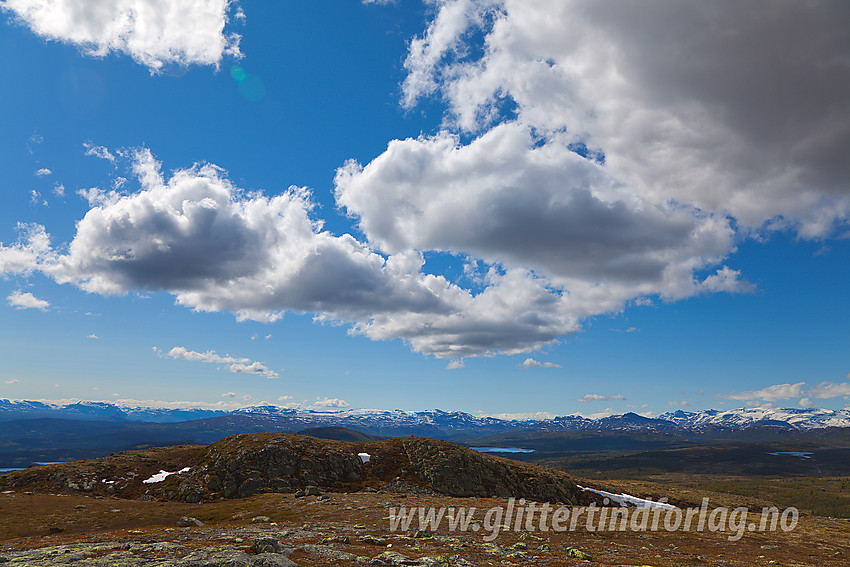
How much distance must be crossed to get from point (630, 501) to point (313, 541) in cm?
9170

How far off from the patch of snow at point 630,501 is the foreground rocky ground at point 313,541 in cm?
3060

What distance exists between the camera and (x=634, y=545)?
140ft

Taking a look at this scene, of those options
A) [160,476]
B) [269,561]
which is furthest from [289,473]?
[269,561]

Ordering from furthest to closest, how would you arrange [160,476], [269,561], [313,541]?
1. [160,476]
2. [313,541]
3. [269,561]

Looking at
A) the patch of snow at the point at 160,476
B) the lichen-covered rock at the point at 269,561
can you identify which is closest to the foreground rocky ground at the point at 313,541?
the lichen-covered rock at the point at 269,561

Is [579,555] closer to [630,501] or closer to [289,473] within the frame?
[289,473]

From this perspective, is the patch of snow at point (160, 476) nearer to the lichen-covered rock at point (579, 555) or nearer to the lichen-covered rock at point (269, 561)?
the lichen-covered rock at point (269, 561)

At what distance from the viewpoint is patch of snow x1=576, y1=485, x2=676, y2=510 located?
9625 cm

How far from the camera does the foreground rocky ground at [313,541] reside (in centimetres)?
2652

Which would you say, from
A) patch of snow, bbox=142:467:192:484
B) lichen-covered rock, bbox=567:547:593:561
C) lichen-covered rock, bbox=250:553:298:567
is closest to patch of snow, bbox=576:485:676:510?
lichen-covered rock, bbox=567:547:593:561

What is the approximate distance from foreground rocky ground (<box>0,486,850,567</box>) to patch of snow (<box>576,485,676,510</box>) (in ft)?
100

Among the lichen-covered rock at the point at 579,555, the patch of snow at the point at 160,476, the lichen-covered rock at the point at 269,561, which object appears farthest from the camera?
the patch of snow at the point at 160,476

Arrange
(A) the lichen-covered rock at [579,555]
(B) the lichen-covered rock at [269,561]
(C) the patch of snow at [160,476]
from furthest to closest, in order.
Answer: (C) the patch of snow at [160,476] < (A) the lichen-covered rock at [579,555] < (B) the lichen-covered rock at [269,561]

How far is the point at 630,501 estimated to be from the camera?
322 ft
